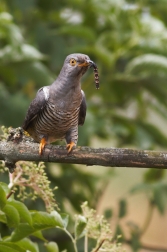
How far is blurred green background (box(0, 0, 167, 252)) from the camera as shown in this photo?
2.64 meters

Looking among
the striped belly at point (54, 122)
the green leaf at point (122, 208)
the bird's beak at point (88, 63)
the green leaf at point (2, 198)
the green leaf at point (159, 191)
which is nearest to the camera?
the green leaf at point (2, 198)

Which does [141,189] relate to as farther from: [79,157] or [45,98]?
[79,157]

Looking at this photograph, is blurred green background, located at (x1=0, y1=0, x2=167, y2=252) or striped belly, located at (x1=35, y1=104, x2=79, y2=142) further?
blurred green background, located at (x1=0, y1=0, x2=167, y2=252)

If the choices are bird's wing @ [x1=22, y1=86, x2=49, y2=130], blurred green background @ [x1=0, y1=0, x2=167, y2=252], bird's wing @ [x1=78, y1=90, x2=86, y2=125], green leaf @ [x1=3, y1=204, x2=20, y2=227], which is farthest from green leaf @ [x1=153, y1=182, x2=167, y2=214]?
green leaf @ [x1=3, y1=204, x2=20, y2=227]

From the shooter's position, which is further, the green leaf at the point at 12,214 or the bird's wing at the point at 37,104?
the bird's wing at the point at 37,104

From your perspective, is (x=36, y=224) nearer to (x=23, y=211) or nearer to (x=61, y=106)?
(x=23, y=211)

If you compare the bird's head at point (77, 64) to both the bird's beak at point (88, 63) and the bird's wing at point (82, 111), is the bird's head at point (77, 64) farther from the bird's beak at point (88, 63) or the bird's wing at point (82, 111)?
the bird's wing at point (82, 111)

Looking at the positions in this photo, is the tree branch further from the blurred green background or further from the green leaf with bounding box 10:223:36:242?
the blurred green background

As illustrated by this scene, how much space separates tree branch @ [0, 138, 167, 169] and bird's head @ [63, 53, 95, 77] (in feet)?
1.12

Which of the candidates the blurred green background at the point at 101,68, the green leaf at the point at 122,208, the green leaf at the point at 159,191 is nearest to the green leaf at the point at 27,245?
the blurred green background at the point at 101,68

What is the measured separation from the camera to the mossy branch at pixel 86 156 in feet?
4.33

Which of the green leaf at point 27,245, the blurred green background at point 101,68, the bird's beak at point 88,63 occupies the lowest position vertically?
the green leaf at point 27,245

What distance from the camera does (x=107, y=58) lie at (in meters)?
2.79

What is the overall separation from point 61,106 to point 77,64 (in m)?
0.16
